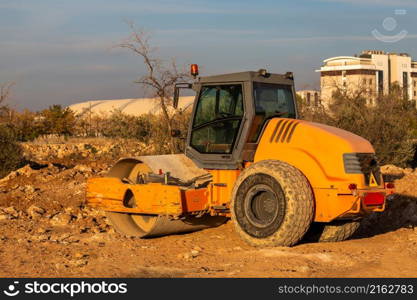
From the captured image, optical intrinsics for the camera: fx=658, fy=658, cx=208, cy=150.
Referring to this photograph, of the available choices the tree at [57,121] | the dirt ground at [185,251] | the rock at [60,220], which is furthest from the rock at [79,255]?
the tree at [57,121]

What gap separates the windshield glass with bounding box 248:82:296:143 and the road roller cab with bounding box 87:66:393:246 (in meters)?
0.01

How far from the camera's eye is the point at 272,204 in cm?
862

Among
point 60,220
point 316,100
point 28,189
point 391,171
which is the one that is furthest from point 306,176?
point 316,100

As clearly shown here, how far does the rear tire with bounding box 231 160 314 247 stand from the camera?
820cm

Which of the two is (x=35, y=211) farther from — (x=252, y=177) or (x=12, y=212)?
(x=252, y=177)

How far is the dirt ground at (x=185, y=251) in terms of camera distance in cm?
732

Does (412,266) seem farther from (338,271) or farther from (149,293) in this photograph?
(149,293)

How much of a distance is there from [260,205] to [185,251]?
116 cm

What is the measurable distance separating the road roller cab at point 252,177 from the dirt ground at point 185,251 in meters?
0.36

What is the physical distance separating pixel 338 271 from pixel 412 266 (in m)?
0.93

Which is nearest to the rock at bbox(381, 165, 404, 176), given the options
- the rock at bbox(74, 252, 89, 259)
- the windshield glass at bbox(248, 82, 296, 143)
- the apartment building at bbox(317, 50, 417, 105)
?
the windshield glass at bbox(248, 82, 296, 143)

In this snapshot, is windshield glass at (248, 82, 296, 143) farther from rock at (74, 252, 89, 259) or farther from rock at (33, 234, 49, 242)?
rock at (33, 234, 49, 242)

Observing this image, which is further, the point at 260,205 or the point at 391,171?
the point at 391,171

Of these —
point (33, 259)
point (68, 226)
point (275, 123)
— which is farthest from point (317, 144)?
point (68, 226)
